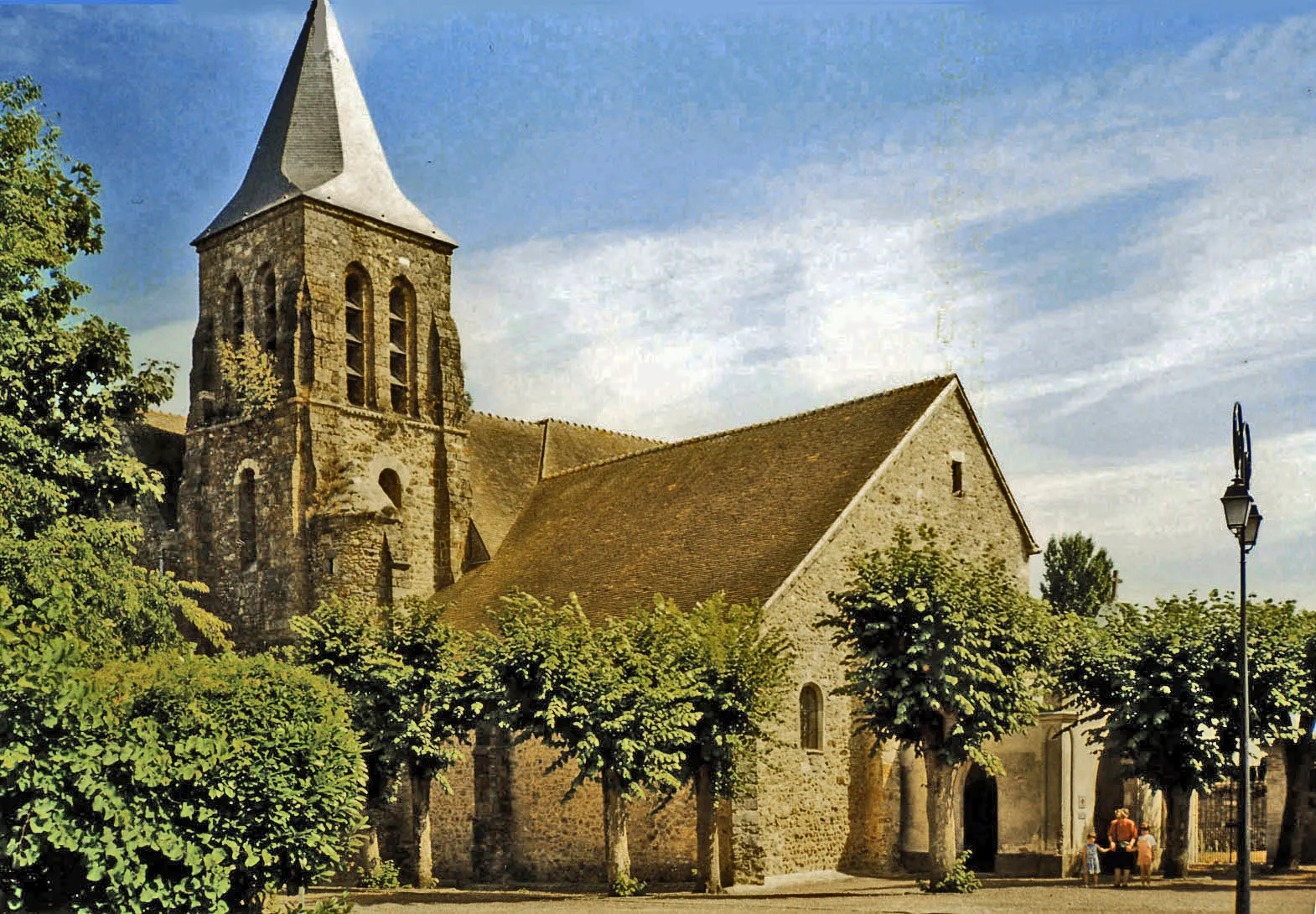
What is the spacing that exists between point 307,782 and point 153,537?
2363cm

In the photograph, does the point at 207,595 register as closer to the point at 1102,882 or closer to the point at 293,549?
the point at 293,549

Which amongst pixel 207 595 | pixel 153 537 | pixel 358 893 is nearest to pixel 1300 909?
pixel 358 893

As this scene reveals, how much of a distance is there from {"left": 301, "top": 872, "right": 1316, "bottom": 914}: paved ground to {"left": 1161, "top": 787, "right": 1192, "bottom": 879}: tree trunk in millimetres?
657

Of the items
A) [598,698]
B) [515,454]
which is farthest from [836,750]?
[515,454]

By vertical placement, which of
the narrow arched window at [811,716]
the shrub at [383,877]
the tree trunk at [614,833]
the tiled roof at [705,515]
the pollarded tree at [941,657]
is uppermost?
the tiled roof at [705,515]

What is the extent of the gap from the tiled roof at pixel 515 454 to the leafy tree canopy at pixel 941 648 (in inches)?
590

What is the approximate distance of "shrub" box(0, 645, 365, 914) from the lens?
14594 millimetres

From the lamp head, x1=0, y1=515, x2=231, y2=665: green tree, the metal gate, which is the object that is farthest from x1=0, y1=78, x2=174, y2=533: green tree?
the metal gate

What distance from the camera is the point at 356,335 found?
Answer: 121 feet

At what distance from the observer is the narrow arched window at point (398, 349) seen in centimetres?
3725

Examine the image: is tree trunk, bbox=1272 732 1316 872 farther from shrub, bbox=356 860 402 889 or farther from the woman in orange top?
shrub, bbox=356 860 402 889

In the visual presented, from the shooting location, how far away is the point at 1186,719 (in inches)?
984

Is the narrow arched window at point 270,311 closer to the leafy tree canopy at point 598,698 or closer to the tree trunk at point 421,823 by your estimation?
the tree trunk at point 421,823

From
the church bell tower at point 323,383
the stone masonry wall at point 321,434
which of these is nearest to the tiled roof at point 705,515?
the stone masonry wall at point 321,434
